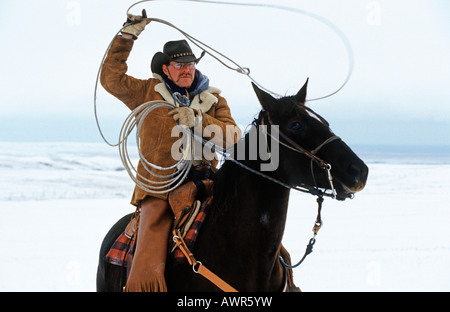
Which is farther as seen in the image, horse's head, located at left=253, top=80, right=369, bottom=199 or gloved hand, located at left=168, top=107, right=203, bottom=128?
gloved hand, located at left=168, top=107, right=203, bottom=128

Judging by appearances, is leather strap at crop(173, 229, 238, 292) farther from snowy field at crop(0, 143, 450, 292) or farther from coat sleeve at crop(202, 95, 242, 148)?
snowy field at crop(0, 143, 450, 292)

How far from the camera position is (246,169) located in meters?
2.99

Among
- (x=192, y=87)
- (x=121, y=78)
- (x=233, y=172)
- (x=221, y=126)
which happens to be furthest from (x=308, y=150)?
(x=121, y=78)

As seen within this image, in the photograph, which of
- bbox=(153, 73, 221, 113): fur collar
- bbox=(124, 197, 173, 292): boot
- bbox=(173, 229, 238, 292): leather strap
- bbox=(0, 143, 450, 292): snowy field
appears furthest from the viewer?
bbox=(0, 143, 450, 292): snowy field

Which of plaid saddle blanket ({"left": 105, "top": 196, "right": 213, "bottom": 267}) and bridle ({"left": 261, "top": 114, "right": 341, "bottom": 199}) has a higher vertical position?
bridle ({"left": 261, "top": 114, "right": 341, "bottom": 199})

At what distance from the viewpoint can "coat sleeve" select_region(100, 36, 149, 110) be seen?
3.38 meters

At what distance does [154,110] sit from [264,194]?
3.45ft

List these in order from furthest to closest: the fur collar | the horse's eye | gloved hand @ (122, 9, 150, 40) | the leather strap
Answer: the fur collar, gloved hand @ (122, 9, 150, 40), the leather strap, the horse's eye

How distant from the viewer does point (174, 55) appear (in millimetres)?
3459

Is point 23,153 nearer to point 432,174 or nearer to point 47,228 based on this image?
point 47,228

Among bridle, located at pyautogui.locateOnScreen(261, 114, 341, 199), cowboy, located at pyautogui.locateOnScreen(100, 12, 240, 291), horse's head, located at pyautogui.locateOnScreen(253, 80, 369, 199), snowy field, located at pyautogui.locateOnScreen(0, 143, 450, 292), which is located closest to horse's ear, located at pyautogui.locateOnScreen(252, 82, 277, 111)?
horse's head, located at pyautogui.locateOnScreen(253, 80, 369, 199)

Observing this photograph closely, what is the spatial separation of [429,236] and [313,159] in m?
8.15

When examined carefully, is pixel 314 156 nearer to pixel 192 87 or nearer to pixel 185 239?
pixel 185 239
